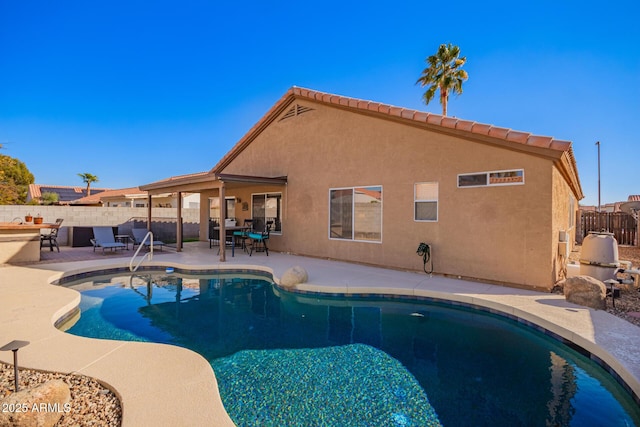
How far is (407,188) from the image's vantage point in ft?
28.6

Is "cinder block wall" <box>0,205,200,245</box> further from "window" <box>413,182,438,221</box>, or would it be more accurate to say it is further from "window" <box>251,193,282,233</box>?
"window" <box>413,182,438,221</box>

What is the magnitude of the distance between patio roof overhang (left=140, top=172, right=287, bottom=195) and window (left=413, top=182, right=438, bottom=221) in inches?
216

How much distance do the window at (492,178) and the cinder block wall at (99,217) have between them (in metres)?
15.0

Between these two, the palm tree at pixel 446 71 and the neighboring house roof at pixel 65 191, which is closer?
the palm tree at pixel 446 71

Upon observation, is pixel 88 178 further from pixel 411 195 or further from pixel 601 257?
pixel 601 257

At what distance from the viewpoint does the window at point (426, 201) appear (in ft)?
27.1

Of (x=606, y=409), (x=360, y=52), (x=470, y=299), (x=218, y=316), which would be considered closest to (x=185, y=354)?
(x=218, y=316)

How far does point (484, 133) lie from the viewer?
7.10 m

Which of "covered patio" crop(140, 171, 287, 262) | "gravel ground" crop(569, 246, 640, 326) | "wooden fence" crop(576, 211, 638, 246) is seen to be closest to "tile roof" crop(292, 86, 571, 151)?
"gravel ground" crop(569, 246, 640, 326)

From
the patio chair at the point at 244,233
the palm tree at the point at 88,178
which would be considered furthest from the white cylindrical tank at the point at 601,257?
the palm tree at the point at 88,178

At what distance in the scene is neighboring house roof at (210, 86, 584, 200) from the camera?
6.47 metres

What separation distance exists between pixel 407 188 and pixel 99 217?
638 inches

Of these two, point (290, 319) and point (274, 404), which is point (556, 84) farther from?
point (274, 404)

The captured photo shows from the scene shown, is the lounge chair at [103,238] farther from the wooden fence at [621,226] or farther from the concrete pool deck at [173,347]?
the wooden fence at [621,226]
